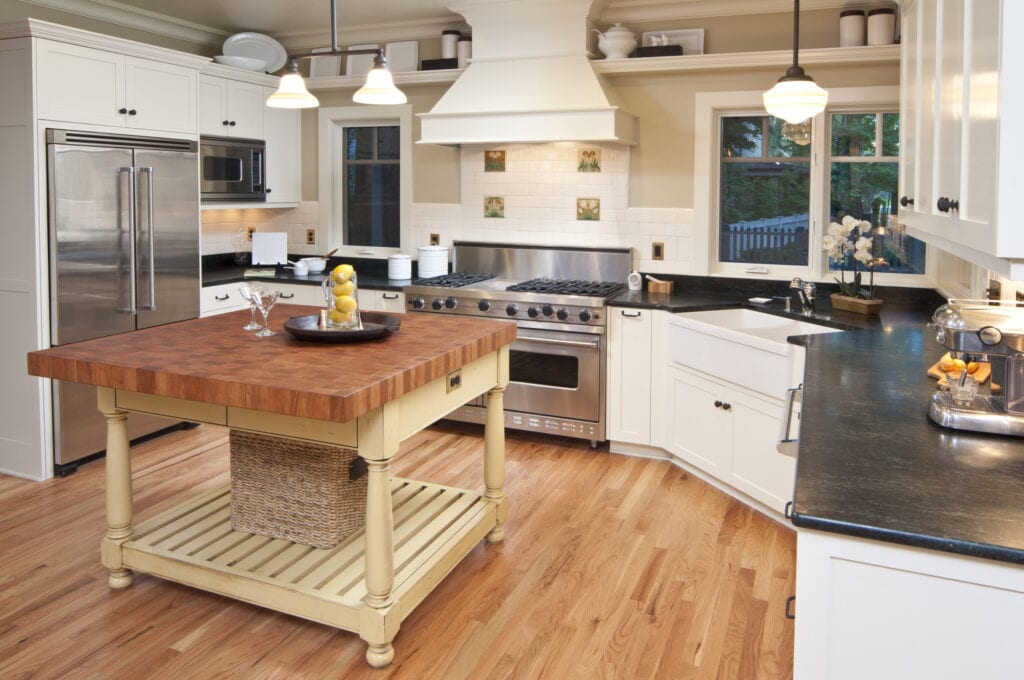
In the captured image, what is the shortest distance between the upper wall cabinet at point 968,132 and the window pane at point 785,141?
1.76m

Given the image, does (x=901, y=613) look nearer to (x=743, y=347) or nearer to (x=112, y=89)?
(x=743, y=347)

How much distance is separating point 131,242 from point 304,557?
2.56 m

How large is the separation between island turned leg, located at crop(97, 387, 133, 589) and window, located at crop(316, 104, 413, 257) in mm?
3246

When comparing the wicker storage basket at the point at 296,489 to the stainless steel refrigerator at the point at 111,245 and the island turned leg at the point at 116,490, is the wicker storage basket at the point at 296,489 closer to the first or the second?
the island turned leg at the point at 116,490

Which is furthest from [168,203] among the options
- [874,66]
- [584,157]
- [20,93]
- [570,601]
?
[874,66]

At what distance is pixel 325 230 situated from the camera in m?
6.50

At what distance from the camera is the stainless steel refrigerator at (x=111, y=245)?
14.9 ft

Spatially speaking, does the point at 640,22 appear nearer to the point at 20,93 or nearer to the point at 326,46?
the point at 326,46

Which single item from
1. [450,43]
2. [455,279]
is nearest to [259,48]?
[450,43]

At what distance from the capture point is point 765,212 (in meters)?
5.31

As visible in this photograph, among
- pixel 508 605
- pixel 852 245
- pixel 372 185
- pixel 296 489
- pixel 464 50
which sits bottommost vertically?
pixel 508 605

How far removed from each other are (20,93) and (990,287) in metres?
4.64

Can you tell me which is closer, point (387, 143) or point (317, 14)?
point (317, 14)

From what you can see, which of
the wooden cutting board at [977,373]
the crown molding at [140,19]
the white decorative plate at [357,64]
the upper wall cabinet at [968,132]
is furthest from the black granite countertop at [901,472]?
the crown molding at [140,19]
